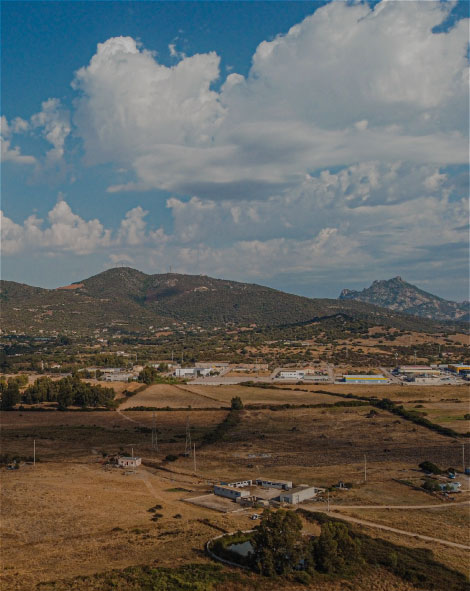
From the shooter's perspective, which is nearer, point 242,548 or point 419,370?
point 242,548

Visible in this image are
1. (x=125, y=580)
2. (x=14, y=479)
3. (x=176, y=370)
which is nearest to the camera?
(x=125, y=580)

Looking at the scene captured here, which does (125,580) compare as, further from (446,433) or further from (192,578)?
(446,433)

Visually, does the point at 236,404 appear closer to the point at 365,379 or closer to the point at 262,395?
the point at 262,395

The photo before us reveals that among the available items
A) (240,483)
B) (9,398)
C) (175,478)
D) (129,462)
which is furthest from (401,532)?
(9,398)

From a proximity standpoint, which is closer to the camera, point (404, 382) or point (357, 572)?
point (357, 572)

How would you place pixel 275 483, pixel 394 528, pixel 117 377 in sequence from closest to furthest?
pixel 394 528, pixel 275 483, pixel 117 377

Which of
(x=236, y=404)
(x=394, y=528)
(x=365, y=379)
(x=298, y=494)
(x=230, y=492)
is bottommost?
(x=394, y=528)

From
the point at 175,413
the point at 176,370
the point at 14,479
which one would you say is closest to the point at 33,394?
the point at 175,413

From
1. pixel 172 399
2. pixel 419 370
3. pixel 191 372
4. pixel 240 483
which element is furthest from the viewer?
pixel 191 372
